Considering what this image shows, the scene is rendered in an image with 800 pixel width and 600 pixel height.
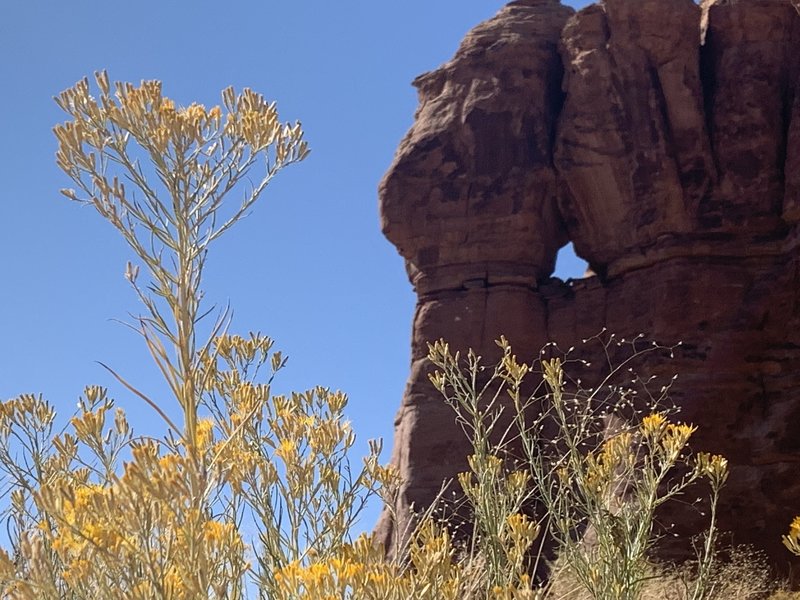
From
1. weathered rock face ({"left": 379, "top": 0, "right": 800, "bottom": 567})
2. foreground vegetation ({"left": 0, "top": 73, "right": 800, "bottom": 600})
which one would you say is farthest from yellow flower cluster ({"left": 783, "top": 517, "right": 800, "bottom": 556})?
weathered rock face ({"left": 379, "top": 0, "right": 800, "bottom": 567})

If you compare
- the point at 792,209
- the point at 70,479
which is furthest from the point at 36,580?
the point at 792,209

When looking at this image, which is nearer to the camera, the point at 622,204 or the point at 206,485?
the point at 206,485

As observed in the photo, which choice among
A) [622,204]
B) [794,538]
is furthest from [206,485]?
[622,204]

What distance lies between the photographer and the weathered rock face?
16.9 metres

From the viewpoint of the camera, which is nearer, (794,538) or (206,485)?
(206,485)

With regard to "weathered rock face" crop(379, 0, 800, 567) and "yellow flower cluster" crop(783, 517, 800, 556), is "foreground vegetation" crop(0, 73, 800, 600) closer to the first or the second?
"yellow flower cluster" crop(783, 517, 800, 556)

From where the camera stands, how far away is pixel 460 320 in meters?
19.6

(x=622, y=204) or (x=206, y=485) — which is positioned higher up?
Answer: (x=622, y=204)

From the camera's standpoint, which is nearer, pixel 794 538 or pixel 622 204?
pixel 794 538

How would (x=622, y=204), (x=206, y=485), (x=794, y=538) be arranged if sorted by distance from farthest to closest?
1. (x=622, y=204)
2. (x=794, y=538)
3. (x=206, y=485)

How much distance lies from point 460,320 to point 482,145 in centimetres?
412

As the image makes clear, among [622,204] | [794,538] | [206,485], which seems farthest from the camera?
[622,204]

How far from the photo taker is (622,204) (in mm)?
19422

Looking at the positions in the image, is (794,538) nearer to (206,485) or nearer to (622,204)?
(206,485)
